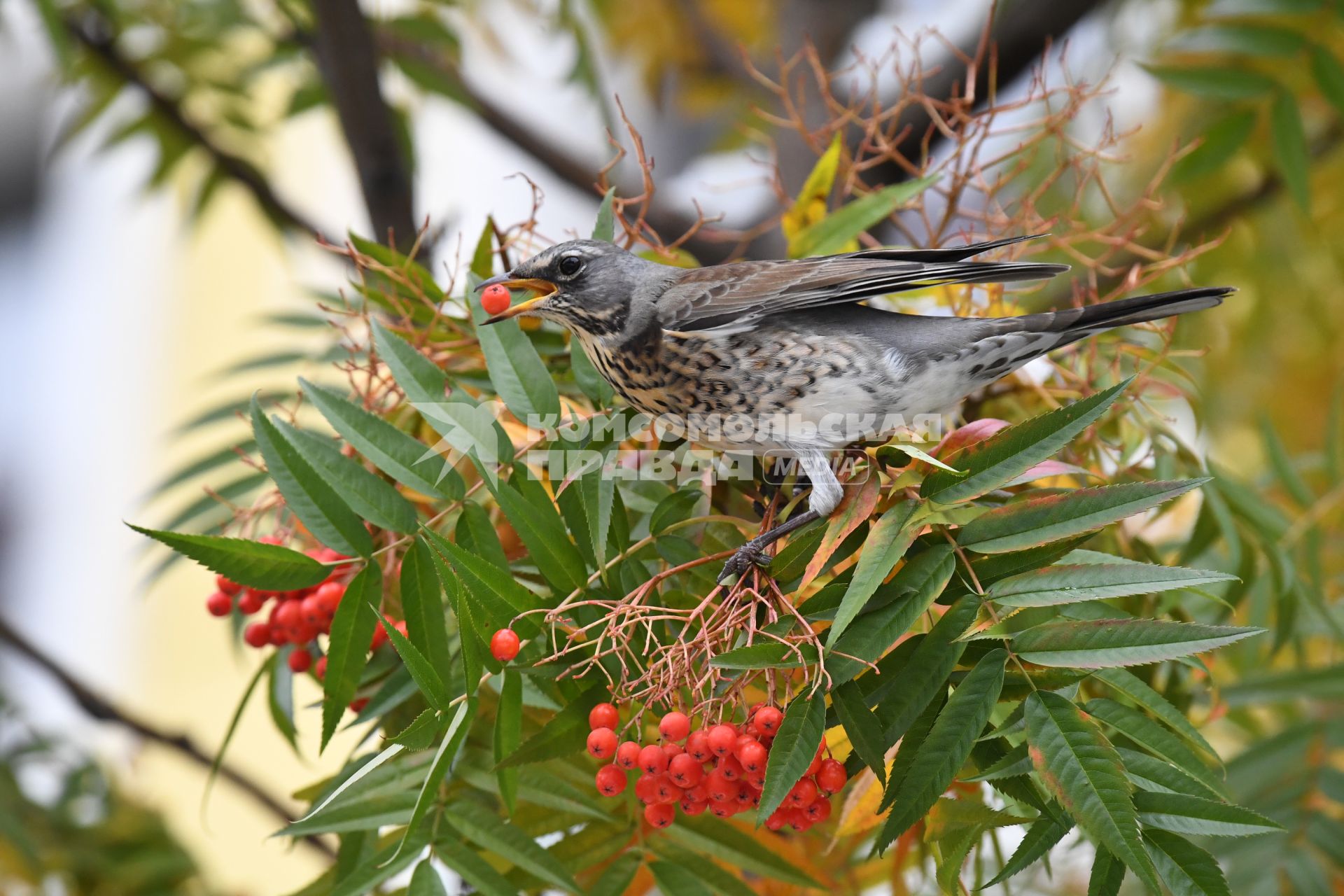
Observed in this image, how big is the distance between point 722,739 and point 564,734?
0.43 ft

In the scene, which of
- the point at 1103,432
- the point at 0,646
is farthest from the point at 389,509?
the point at 0,646

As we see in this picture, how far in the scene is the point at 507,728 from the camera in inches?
34.2

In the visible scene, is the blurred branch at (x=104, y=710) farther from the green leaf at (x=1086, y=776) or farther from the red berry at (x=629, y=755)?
the green leaf at (x=1086, y=776)

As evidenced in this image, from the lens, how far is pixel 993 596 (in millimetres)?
797

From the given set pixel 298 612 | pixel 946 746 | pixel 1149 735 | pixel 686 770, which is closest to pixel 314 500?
pixel 298 612

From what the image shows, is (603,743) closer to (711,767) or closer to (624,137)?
(711,767)

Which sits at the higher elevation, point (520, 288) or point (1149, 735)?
point (520, 288)

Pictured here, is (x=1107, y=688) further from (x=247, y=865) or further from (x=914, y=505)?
(x=247, y=865)

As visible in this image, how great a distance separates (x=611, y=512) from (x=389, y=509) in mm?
186

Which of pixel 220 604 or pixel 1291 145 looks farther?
pixel 1291 145

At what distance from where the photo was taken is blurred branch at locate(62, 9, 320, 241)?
2070mm

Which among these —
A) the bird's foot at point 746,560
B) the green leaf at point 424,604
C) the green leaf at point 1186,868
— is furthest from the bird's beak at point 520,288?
the green leaf at point 1186,868

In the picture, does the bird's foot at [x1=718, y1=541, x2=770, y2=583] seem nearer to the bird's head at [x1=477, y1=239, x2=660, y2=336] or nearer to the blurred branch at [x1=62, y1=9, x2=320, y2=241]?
the bird's head at [x1=477, y1=239, x2=660, y2=336]

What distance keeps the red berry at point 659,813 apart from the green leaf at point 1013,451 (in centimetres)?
32
